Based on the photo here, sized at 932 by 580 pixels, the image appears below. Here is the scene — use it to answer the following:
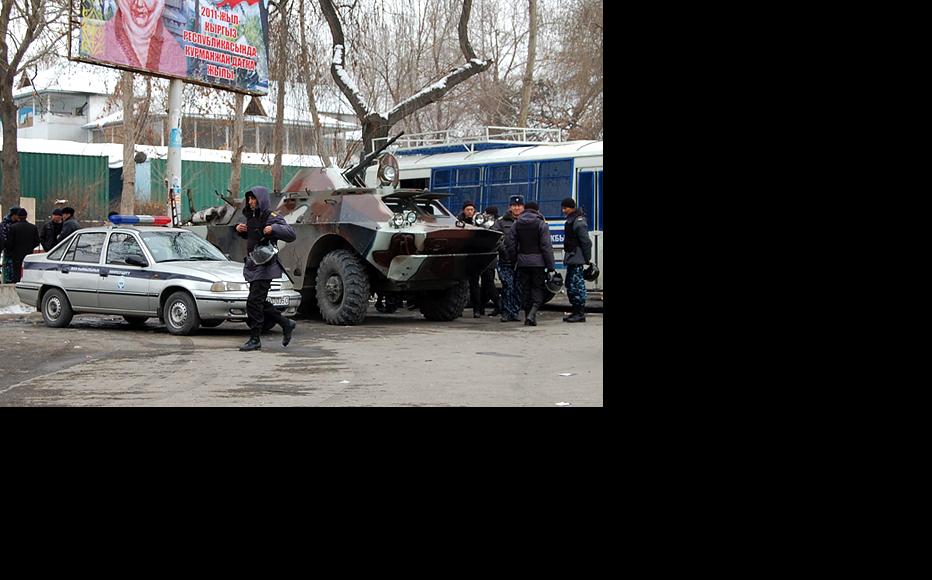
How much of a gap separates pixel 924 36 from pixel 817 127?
48 cm

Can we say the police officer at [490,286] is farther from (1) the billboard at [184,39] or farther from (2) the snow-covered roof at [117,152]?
(2) the snow-covered roof at [117,152]

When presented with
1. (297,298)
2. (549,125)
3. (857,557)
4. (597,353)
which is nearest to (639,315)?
(857,557)

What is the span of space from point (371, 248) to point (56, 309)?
4042mm

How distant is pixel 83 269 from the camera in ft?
45.8

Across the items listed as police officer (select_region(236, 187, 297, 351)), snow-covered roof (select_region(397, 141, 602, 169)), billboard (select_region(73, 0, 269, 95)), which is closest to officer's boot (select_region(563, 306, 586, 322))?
snow-covered roof (select_region(397, 141, 602, 169))

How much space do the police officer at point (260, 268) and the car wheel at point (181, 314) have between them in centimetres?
109

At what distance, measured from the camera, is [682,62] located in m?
4.45

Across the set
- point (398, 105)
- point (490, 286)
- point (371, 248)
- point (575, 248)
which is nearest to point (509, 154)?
point (490, 286)

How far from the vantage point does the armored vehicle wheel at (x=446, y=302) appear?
15.6 m

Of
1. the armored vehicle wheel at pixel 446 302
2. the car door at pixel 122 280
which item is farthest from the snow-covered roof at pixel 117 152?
the car door at pixel 122 280

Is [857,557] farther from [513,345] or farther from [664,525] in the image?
[513,345]

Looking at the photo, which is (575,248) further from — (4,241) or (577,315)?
(4,241)

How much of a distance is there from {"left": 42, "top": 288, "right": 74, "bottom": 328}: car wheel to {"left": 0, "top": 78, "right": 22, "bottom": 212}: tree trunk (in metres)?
11.4

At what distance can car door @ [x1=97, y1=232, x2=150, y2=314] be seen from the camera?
13.4m
